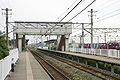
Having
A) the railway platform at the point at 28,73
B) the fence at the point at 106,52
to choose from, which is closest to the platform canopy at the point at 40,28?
the fence at the point at 106,52

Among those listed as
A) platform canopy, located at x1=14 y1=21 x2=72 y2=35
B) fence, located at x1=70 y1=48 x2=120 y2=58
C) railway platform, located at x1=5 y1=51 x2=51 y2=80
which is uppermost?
platform canopy, located at x1=14 y1=21 x2=72 y2=35

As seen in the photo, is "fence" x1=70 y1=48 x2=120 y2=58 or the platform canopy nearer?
"fence" x1=70 y1=48 x2=120 y2=58

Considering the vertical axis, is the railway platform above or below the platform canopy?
below

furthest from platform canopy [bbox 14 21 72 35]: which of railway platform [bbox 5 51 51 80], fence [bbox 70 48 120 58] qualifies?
railway platform [bbox 5 51 51 80]

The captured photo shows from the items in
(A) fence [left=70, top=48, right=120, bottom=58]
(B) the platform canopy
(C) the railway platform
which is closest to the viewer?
(C) the railway platform

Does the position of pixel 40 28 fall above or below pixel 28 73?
above

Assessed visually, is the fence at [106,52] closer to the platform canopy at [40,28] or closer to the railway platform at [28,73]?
the platform canopy at [40,28]

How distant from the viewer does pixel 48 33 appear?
175 ft

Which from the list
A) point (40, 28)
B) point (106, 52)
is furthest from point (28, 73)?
point (40, 28)

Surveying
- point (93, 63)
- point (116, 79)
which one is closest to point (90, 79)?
point (116, 79)

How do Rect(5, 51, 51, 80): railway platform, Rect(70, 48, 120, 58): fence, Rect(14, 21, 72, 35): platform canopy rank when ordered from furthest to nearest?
Rect(14, 21, 72, 35): platform canopy
Rect(70, 48, 120, 58): fence
Rect(5, 51, 51, 80): railway platform

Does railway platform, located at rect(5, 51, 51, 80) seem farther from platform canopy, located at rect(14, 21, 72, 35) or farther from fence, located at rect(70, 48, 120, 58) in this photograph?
platform canopy, located at rect(14, 21, 72, 35)

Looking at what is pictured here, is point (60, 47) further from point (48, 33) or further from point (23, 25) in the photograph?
point (23, 25)

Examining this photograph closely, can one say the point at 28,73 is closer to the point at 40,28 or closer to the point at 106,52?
the point at 106,52
